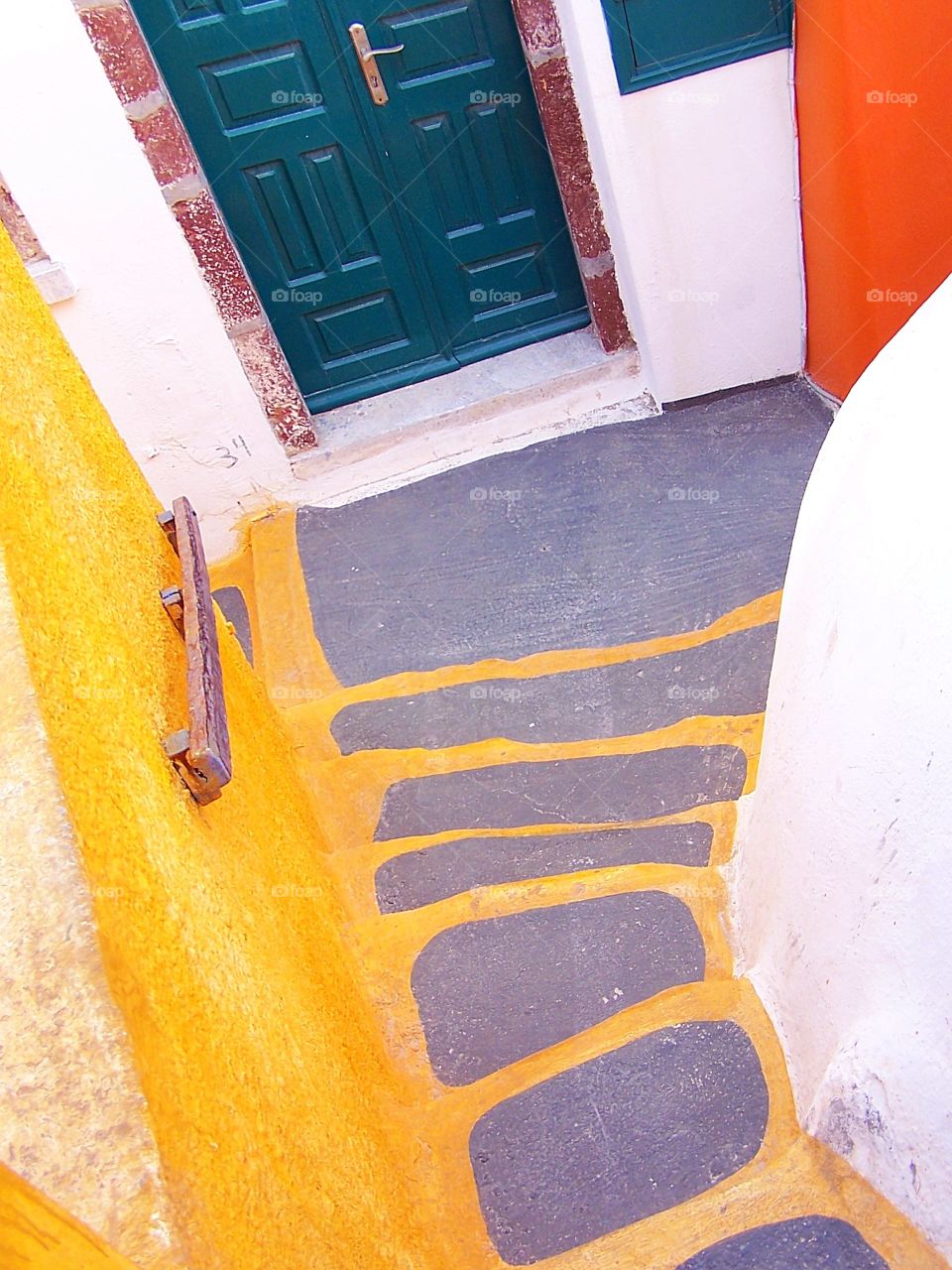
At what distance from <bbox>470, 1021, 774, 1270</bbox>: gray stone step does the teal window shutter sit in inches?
139

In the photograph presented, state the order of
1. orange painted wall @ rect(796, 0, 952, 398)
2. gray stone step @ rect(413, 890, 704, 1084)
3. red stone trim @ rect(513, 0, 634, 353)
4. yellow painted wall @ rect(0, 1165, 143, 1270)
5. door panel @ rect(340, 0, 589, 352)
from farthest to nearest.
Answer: door panel @ rect(340, 0, 589, 352) → red stone trim @ rect(513, 0, 634, 353) → orange painted wall @ rect(796, 0, 952, 398) → gray stone step @ rect(413, 890, 704, 1084) → yellow painted wall @ rect(0, 1165, 143, 1270)

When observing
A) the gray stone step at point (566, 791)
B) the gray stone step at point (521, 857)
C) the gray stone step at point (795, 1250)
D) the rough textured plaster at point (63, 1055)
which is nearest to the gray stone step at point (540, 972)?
the gray stone step at point (521, 857)

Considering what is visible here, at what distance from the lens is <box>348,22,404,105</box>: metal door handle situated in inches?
168

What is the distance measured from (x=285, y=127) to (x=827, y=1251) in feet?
14.6

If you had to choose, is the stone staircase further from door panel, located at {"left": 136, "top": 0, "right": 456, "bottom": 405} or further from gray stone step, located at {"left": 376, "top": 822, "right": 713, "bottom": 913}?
door panel, located at {"left": 136, "top": 0, "right": 456, "bottom": 405}

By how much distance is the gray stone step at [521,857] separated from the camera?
124 inches

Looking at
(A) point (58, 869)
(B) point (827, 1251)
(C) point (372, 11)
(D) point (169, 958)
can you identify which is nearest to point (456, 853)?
(B) point (827, 1251)

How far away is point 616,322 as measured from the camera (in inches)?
194

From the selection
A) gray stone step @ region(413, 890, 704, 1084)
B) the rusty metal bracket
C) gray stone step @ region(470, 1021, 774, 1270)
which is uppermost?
the rusty metal bracket

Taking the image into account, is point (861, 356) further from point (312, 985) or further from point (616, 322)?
point (312, 985)

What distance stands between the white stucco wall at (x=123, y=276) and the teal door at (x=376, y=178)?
0.44 metres

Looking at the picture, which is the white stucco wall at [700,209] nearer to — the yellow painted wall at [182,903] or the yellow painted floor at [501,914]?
the yellow painted floor at [501,914]

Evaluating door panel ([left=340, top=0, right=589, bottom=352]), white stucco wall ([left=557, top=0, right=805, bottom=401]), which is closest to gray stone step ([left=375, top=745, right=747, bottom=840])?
white stucco wall ([left=557, top=0, right=805, bottom=401])

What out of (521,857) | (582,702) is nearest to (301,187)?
(582,702)
